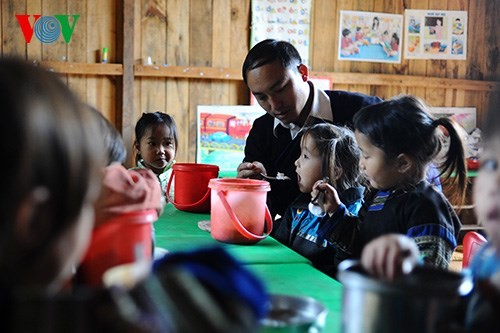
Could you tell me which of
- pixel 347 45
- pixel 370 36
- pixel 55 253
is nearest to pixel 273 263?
pixel 55 253

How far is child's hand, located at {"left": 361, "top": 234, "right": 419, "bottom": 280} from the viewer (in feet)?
2.80

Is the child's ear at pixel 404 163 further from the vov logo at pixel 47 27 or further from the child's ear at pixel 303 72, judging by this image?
the vov logo at pixel 47 27

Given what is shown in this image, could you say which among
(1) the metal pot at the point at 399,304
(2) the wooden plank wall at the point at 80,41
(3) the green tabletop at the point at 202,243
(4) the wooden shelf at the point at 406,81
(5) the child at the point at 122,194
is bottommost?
(3) the green tabletop at the point at 202,243

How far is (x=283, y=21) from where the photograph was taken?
4715 mm

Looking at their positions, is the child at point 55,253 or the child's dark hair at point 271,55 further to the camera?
the child's dark hair at point 271,55

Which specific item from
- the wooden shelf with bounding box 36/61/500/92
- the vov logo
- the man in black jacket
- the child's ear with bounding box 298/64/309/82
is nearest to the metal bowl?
the man in black jacket

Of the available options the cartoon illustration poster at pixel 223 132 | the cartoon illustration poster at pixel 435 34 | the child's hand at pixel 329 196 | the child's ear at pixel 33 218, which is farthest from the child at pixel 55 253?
the cartoon illustration poster at pixel 435 34

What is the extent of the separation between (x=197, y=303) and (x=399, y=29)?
4.83m

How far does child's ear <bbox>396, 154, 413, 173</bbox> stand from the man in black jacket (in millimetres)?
700

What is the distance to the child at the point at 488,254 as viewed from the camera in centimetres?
76

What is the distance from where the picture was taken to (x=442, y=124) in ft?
5.50

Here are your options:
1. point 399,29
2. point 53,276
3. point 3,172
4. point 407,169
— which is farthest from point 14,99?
point 399,29

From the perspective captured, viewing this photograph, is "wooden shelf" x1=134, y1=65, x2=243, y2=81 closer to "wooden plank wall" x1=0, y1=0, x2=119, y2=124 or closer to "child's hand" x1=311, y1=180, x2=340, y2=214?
"wooden plank wall" x1=0, y1=0, x2=119, y2=124

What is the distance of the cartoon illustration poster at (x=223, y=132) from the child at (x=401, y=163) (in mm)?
2925
